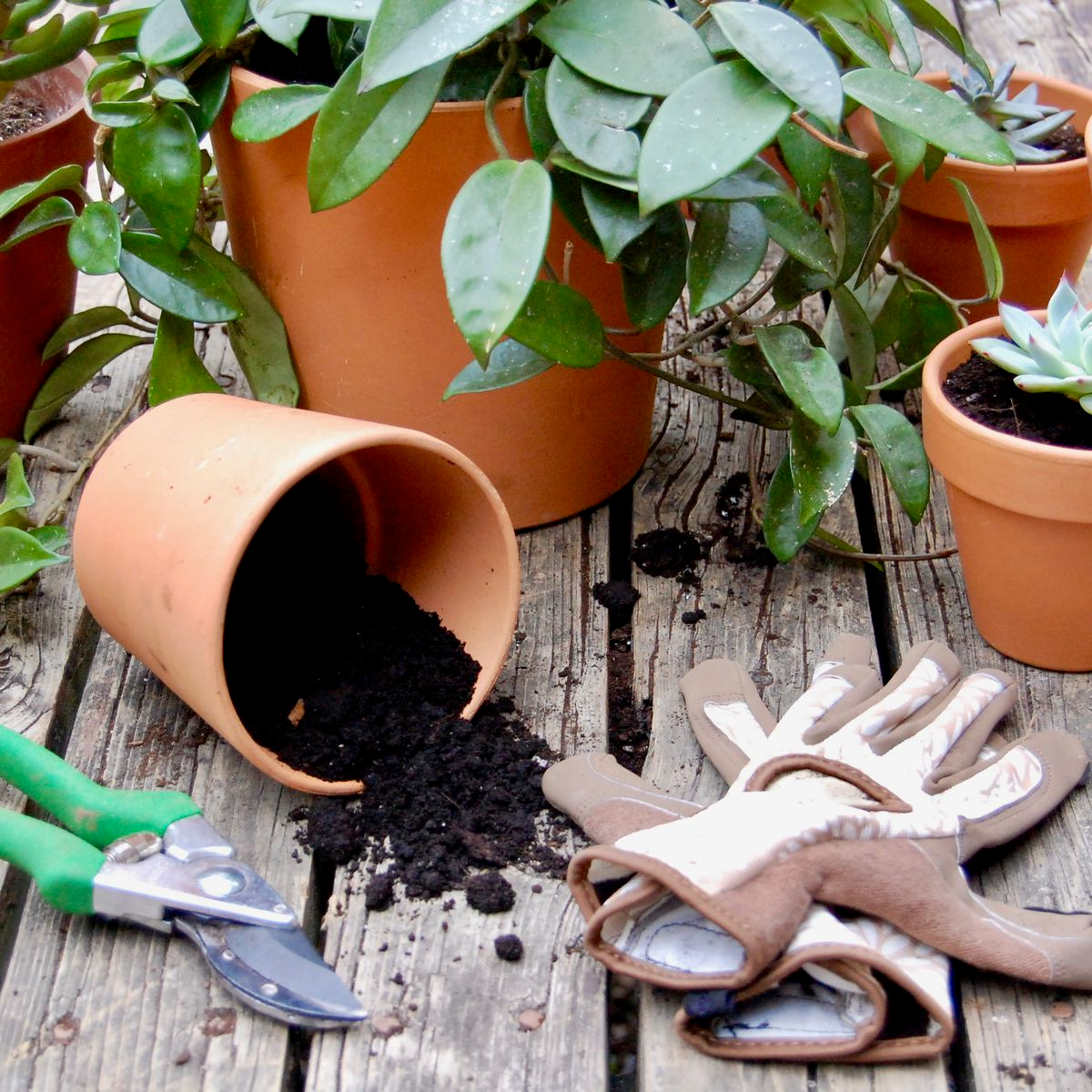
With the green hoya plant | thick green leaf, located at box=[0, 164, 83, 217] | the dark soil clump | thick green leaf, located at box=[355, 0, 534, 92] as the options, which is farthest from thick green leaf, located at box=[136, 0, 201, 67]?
the dark soil clump

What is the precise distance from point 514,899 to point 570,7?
617 mm

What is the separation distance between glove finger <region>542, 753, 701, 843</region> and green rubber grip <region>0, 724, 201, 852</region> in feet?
A: 0.80

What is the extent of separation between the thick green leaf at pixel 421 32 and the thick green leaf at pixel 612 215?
0.42ft

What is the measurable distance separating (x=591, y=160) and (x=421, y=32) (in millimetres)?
139

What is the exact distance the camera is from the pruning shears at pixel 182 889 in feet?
2.39

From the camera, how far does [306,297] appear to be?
108 cm

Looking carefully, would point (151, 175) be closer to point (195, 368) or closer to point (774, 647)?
point (195, 368)

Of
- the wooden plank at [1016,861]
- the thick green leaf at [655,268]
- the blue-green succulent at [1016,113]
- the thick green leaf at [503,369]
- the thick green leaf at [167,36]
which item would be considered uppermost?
the thick green leaf at [167,36]

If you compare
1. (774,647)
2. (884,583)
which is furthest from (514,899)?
(884,583)

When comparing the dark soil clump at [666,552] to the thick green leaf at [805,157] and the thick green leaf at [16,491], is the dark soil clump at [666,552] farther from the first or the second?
the thick green leaf at [16,491]

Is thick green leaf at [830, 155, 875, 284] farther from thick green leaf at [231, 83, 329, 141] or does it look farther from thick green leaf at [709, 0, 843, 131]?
thick green leaf at [231, 83, 329, 141]

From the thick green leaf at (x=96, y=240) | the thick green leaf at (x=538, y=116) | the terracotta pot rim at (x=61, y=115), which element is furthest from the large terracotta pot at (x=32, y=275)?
the thick green leaf at (x=538, y=116)

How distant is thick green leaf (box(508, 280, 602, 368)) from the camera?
0.93 meters

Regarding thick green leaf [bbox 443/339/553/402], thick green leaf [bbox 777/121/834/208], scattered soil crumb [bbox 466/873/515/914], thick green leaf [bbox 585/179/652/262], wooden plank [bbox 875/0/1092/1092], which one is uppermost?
thick green leaf [bbox 585/179/652/262]
